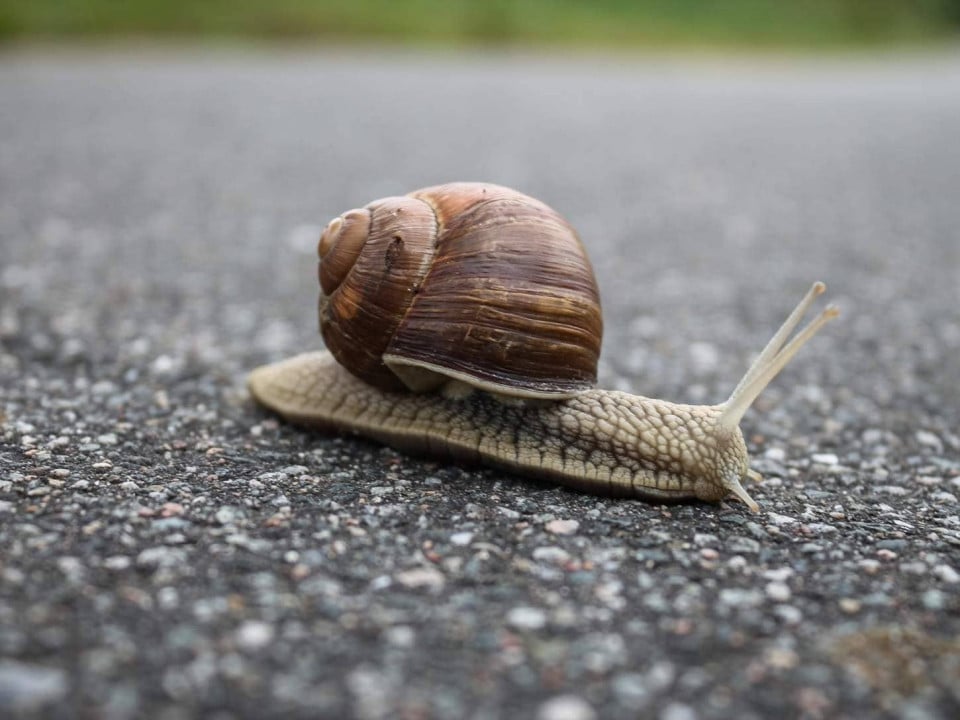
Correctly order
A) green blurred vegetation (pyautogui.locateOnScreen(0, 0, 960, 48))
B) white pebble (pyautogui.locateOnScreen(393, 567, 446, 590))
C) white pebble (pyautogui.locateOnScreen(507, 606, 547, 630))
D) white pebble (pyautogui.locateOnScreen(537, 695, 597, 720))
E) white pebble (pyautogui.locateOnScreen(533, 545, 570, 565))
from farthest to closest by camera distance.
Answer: green blurred vegetation (pyautogui.locateOnScreen(0, 0, 960, 48)) → white pebble (pyautogui.locateOnScreen(533, 545, 570, 565)) → white pebble (pyautogui.locateOnScreen(393, 567, 446, 590)) → white pebble (pyautogui.locateOnScreen(507, 606, 547, 630)) → white pebble (pyautogui.locateOnScreen(537, 695, 597, 720))

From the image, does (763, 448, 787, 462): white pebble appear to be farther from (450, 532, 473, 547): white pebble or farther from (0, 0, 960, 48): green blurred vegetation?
(0, 0, 960, 48): green blurred vegetation

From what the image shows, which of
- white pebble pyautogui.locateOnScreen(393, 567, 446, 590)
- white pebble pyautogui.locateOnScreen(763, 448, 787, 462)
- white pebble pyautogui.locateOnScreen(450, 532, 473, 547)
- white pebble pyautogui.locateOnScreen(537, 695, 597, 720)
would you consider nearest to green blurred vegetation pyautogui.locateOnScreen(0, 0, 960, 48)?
white pebble pyautogui.locateOnScreen(763, 448, 787, 462)

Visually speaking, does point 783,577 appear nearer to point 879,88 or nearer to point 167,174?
point 167,174

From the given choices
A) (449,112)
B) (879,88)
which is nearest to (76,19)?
(449,112)

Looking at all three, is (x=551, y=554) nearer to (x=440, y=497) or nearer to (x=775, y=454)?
(x=440, y=497)

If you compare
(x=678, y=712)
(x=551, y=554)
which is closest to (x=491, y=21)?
(x=551, y=554)
